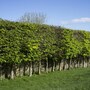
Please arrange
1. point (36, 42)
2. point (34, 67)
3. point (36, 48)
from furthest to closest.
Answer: point (34, 67) < point (36, 42) < point (36, 48)

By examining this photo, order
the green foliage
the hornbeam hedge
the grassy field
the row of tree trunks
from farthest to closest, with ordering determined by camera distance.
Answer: the row of tree trunks, the hornbeam hedge, the green foliage, the grassy field

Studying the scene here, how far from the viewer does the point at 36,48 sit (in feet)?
47.8

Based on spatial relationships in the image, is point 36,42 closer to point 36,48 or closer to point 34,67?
point 36,48

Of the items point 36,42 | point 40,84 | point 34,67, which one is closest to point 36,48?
point 36,42

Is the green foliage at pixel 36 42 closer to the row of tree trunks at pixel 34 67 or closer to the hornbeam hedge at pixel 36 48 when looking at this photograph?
the hornbeam hedge at pixel 36 48

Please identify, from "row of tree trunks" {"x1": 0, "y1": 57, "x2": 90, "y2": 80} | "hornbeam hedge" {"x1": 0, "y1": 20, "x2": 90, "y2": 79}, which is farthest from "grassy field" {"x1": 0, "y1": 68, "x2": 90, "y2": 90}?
"hornbeam hedge" {"x1": 0, "y1": 20, "x2": 90, "y2": 79}

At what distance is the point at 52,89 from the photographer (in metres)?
10.8

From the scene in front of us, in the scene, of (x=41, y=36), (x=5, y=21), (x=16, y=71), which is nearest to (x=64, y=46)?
→ (x=41, y=36)

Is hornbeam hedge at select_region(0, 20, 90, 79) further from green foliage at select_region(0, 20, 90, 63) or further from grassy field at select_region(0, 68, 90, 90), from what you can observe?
grassy field at select_region(0, 68, 90, 90)

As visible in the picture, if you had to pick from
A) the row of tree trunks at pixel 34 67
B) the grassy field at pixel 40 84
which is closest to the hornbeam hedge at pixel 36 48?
the row of tree trunks at pixel 34 67

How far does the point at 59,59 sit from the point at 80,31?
3642 millimetres

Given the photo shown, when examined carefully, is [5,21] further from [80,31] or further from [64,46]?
[80,31]

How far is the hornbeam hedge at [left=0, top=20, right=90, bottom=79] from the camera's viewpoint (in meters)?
12.9

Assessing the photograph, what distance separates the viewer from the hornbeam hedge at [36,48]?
508 inches
